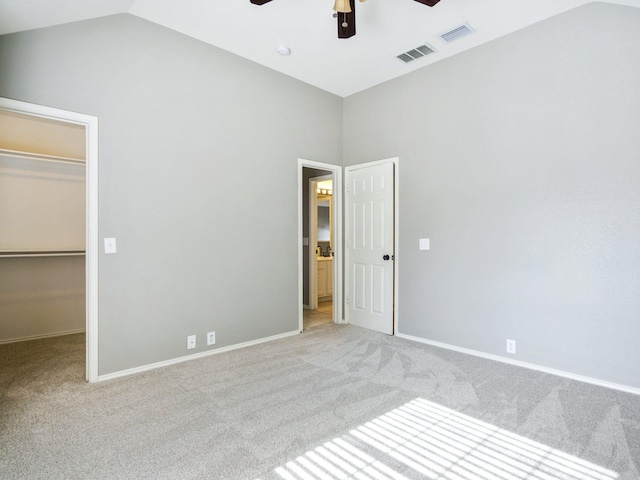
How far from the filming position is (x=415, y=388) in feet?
9.07

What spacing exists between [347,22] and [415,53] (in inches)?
52.4

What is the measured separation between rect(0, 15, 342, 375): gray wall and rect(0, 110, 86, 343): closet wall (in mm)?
1308

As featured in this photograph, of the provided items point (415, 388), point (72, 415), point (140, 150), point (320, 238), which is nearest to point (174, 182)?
point (140, 150)

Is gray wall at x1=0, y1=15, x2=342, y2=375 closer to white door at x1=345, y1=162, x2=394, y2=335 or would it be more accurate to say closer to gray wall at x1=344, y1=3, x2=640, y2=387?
white door at x1=345, y1=162, x2=394, y2=335

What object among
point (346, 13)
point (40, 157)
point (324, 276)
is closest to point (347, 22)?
point (346, 13)

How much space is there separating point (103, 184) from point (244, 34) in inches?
74.3

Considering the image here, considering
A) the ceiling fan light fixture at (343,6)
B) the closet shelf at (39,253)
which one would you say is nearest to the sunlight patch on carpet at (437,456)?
the ceiling fan light fixture at (343,6)

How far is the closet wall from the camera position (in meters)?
3.86

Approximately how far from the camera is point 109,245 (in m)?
2.92

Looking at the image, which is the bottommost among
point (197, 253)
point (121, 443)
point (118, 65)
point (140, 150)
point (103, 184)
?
point (121, 443)

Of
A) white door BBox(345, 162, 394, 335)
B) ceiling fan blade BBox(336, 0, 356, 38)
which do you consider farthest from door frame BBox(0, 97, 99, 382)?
white door BBox(345, 162, 394, 335)

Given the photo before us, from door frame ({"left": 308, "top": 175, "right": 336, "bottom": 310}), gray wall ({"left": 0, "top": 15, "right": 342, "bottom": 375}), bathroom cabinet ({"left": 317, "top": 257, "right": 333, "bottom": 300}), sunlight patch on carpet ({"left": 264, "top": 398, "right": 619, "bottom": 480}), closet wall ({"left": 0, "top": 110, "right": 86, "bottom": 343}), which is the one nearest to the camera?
sunlight patch on carpet ({"left": 264, "top": 398, "right": 619, "bottom": 480})

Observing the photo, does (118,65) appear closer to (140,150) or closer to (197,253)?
(140,150)

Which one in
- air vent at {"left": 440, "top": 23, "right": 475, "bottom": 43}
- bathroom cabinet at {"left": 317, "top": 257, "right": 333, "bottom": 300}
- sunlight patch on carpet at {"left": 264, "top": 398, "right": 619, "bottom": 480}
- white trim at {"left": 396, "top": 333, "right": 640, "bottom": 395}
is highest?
air vent at {"left": 440, "top": 23, "right": 475, "bottom": 43}
